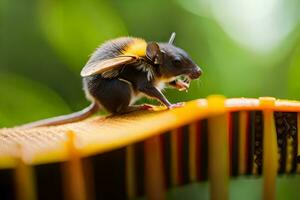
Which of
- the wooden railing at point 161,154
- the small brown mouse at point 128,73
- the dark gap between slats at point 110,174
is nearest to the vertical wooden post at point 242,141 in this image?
the wooden railing at point 161,154

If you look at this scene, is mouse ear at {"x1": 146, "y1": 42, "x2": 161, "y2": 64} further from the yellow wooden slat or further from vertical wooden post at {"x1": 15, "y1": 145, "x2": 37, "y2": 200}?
vertical wooden post at {"x1": 15, "y1": 145, "x2": 37, "y2": 200}

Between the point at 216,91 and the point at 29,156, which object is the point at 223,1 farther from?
the point at 29,156

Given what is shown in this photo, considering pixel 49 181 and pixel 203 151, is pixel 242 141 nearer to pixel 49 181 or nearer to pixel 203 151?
pixel 203 151

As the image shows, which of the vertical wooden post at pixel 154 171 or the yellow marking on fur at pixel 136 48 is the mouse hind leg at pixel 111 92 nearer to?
the yellow marking on fur at pixel 136 48

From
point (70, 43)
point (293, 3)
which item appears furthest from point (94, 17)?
point (293, 3)

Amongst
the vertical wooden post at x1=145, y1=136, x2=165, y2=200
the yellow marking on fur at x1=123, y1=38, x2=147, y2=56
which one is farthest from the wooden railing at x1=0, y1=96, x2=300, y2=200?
the yellow marking on fur at x1=123, y1=38, x2=147, y2=56

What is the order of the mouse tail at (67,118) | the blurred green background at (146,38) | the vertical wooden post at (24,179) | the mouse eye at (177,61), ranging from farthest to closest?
the blurred green background at (146,38), the mouse eye at (177,61), the mouse tail at (67,118), the vertical wooden post at (24,179)

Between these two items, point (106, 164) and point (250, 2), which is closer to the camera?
point (106, 164)
